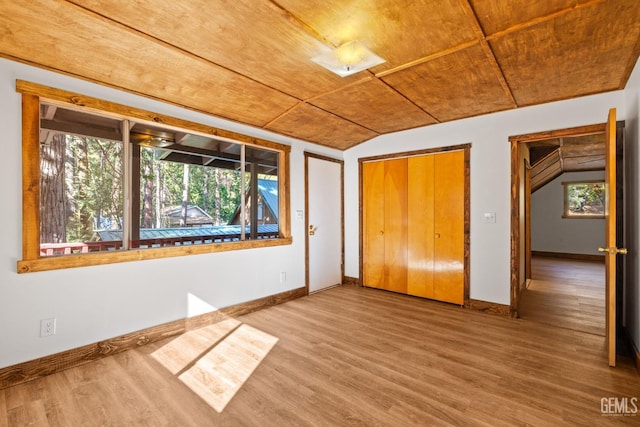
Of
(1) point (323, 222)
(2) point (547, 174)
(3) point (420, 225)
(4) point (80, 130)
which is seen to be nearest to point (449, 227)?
(3) point (420, 225)

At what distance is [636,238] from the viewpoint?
8.05 feet

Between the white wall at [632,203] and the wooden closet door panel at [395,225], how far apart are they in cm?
234

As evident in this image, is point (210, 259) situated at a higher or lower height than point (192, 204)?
lower

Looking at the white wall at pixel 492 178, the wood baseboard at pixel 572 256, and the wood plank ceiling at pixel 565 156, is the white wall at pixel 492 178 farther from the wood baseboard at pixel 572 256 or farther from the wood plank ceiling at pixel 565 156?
the wood baseboard at pixel 572 256

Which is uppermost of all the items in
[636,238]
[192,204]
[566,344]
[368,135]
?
[368,135]

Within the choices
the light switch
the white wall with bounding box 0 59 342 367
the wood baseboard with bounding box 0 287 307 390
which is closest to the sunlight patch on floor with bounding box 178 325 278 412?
the wood baseboard with bounding box 0 287 307 390

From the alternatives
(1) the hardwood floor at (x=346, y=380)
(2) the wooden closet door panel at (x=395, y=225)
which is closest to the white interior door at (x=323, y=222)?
(2) the wooden closet door panel at (x=395, y=225)

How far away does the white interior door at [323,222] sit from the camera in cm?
458

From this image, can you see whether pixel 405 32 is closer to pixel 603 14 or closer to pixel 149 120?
pixel 603 14

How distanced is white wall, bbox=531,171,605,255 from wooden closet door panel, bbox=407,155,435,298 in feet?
20.6

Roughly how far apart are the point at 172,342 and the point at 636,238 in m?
4.28

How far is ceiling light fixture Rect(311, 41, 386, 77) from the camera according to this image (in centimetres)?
216

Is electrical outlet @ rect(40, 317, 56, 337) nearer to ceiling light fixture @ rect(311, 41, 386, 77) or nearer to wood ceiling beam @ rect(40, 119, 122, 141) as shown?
wood ceiling beam @ rect(40, 119, 122, 141)

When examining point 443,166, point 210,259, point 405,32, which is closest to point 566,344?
point 443,166
